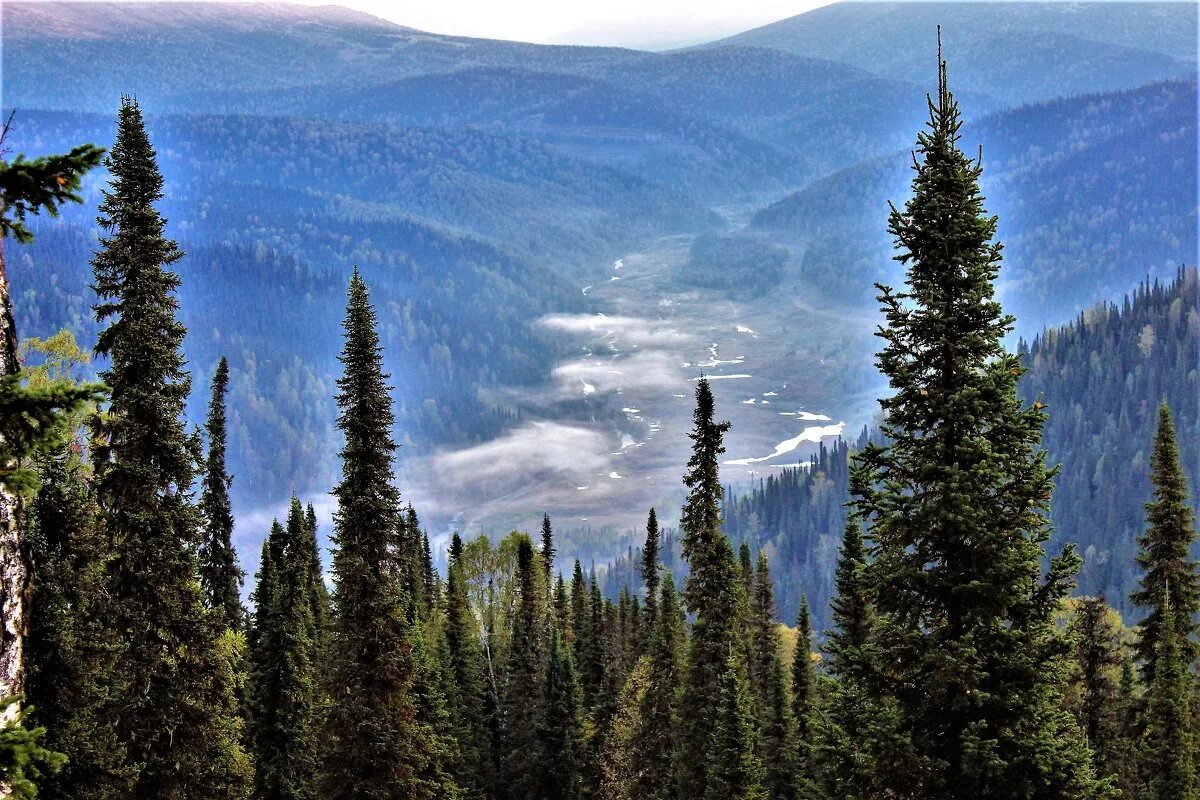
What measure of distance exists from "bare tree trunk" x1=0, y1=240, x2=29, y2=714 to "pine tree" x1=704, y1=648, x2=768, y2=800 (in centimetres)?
3488

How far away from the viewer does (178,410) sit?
1180 inches

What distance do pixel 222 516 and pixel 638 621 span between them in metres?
44.6

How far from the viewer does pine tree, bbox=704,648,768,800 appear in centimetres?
4391

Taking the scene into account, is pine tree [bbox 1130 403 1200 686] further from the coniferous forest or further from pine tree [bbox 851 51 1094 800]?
pine tree [bbox 851 51 1094 800]

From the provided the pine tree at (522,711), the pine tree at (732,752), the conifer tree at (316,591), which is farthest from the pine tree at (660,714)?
the pine tree at (522,711)

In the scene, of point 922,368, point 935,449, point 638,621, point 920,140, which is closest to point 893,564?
point 935,449

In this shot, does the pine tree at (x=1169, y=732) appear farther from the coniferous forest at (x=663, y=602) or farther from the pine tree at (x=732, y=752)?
the pine tree at (x=732, y=752)

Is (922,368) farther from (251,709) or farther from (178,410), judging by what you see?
(251,709)

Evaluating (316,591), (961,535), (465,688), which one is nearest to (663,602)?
(465,688)

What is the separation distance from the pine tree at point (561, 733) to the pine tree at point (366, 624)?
1500 inches

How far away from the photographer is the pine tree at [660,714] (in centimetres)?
5300

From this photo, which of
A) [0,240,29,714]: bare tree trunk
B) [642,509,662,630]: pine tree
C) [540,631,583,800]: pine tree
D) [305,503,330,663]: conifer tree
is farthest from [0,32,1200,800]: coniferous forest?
[642,509,662,630]: pine tree

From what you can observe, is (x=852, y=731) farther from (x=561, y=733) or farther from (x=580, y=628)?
(x=580, y=628)

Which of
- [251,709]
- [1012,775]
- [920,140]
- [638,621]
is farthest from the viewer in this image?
[638,621]
